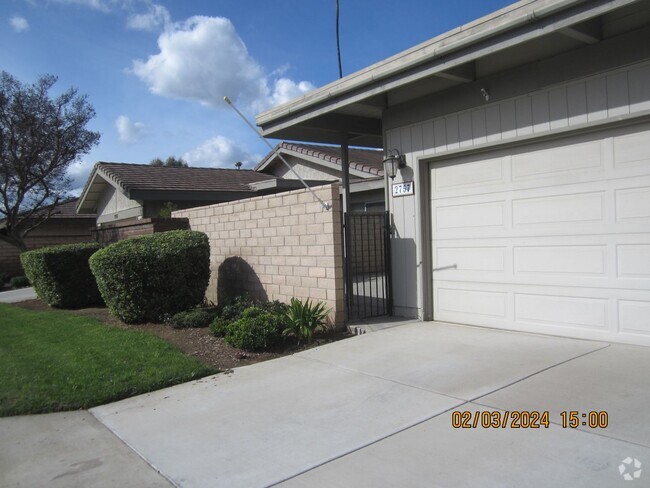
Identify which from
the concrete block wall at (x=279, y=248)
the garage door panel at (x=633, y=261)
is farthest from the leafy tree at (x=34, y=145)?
the garage door panel at (x=633, y=261)

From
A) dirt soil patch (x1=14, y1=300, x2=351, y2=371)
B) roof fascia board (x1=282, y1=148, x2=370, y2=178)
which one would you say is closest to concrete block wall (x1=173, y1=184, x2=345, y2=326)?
dirt soil patch (x1=14, y1=300, x2=351, y2=371)

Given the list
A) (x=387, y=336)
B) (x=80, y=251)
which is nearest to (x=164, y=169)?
(x=80, y=251)

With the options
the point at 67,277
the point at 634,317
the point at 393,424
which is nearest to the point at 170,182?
the point at 67,277

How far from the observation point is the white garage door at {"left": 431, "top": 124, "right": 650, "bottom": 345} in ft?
19.0

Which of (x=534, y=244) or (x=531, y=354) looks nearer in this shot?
(x=531, y=354)

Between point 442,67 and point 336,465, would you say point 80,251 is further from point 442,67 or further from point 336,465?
point 336,465

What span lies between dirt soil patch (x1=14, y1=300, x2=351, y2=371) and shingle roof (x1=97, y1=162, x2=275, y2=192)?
336 inches

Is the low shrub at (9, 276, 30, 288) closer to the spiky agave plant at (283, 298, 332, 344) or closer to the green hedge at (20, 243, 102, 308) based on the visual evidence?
the green hedge at (20, 243, 102, 308)

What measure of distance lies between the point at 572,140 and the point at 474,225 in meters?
1.71

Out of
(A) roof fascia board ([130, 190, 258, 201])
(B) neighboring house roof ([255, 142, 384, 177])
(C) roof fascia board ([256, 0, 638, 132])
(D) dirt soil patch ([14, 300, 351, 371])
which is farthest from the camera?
(A) roof fascia board ([130, 190, 258, 201])

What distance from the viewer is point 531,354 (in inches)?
228

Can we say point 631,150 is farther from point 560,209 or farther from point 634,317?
point 634,317

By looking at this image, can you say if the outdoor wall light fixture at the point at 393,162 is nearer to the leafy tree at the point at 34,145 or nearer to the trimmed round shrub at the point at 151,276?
the trimmed round shrub at the point at 151,276

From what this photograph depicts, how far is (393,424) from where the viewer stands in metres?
4.18
